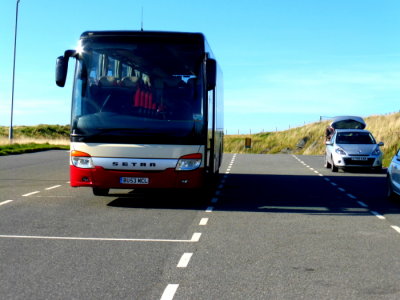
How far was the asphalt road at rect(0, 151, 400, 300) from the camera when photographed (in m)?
6.11

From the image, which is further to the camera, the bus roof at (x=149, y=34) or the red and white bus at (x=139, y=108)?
the bus roof at (x=149, y=34)

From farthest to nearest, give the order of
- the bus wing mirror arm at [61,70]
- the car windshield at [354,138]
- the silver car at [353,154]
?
1. the car windshield at [354,138]
2. the silver car at [353,154]
3. the bus wing mirror arm at [61,70]

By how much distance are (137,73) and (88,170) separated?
2.09 metres

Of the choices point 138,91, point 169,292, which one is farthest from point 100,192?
point 169,292

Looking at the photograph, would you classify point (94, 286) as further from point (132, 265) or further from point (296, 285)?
point (296, 285)

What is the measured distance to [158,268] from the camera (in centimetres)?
696

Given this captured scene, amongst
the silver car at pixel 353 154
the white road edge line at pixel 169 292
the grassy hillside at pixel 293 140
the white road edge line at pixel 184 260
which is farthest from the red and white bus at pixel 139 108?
the grassy hillside at pixel 293 140

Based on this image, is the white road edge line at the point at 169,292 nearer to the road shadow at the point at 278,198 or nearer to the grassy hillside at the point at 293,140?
the road shadow at the point at 278,198

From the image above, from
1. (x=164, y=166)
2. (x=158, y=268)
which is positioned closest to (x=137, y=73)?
(x=164, y=166)

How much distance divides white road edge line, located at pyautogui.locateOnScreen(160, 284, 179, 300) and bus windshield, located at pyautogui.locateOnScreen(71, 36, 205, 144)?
21.0 ft

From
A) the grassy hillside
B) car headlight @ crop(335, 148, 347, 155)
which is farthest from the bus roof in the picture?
the grassy hillside

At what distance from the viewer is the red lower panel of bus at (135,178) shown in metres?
12.4

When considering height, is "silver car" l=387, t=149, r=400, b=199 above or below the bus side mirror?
below

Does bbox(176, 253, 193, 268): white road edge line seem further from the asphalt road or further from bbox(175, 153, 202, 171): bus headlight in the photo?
bbox(175, 153, 202, 171): bus headlight
